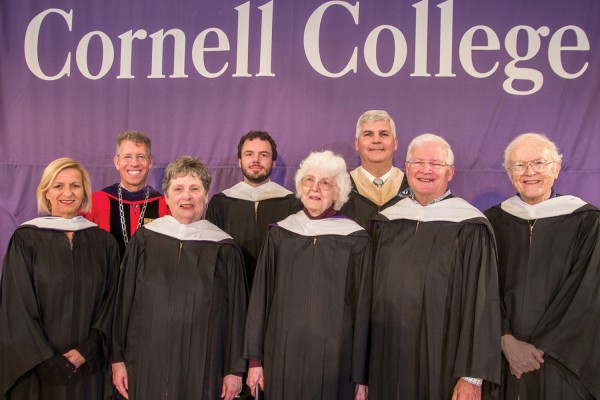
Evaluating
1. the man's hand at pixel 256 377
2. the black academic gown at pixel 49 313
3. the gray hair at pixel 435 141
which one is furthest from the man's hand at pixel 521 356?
the black academic gown at pixel 49 313

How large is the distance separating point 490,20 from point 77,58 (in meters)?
3.37

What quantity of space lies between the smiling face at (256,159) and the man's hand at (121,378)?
4.68ft

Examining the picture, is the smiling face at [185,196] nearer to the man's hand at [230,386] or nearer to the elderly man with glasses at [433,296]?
the man's hand at [230,386]

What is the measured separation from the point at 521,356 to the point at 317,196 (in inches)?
52.2

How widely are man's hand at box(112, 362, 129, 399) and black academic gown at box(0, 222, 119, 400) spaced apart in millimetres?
174

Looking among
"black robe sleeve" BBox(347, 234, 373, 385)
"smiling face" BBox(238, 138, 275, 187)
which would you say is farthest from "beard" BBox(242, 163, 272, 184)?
"black robe sleeve" BBox(347, 234, 373, 385)

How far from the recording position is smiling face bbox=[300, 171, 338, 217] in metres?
3.03

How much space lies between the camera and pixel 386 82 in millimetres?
4430

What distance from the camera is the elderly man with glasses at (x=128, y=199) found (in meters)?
3.89

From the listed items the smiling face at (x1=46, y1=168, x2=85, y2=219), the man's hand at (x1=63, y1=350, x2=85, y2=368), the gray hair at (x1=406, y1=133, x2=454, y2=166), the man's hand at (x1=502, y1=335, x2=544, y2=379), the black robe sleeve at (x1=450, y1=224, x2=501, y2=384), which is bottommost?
the man's hand at (x1=63, y1=350, x2=85, y2=368)

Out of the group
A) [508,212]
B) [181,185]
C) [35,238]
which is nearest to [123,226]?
[35,238]

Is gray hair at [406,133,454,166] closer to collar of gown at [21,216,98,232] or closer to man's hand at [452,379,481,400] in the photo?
man's hand at [452,379,481,400]

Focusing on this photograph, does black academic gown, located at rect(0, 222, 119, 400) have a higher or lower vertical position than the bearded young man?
lower

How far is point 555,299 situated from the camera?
296 cm
